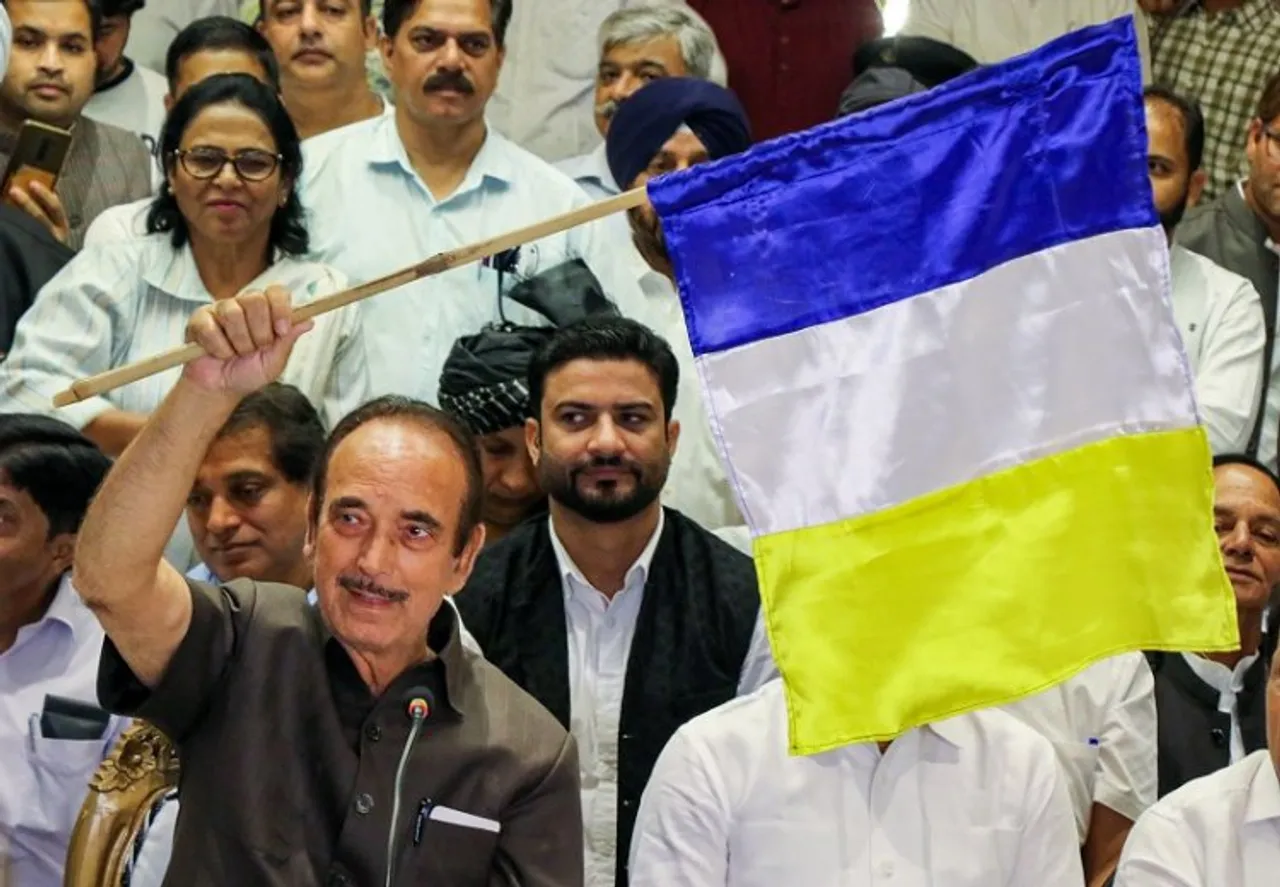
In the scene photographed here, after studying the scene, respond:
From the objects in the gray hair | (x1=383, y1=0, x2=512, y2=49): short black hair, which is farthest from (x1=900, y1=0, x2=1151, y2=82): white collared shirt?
(x1=383, y1=0, x2=512, y2=49): short black hair

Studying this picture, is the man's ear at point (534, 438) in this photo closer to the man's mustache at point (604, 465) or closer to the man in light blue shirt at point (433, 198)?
the man's mustache at point (604, 465)

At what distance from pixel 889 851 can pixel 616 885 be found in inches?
30.0

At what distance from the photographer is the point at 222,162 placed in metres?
6.03

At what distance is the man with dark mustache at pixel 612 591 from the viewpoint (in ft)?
16.8

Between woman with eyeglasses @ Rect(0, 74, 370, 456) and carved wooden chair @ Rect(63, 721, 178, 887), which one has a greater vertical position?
woman with eyeglasses @ Rect(0, 74, 370, 456)

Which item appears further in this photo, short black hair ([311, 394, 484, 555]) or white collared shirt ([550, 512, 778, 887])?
white collared shirt ([550, 512, 778, 887])

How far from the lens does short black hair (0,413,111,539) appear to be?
5129mm

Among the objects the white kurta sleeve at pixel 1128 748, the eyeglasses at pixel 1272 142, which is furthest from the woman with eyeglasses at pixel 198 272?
the eyeglasses at pixel 1272 142

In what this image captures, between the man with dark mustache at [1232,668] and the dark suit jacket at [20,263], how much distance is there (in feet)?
9.57

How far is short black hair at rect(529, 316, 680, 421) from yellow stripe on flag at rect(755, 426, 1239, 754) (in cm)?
170

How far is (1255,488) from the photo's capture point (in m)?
5.78

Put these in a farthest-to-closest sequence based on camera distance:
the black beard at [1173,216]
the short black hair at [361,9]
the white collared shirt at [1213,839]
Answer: the short black hair at [361,9]
the black beard at [1173,216]
the white collared shirt at [1213,839]

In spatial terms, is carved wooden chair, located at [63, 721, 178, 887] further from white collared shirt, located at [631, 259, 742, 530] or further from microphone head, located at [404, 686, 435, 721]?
white collared shirt, located at [631, 259, 742, 530]

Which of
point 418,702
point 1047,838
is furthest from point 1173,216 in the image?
point 418,702
